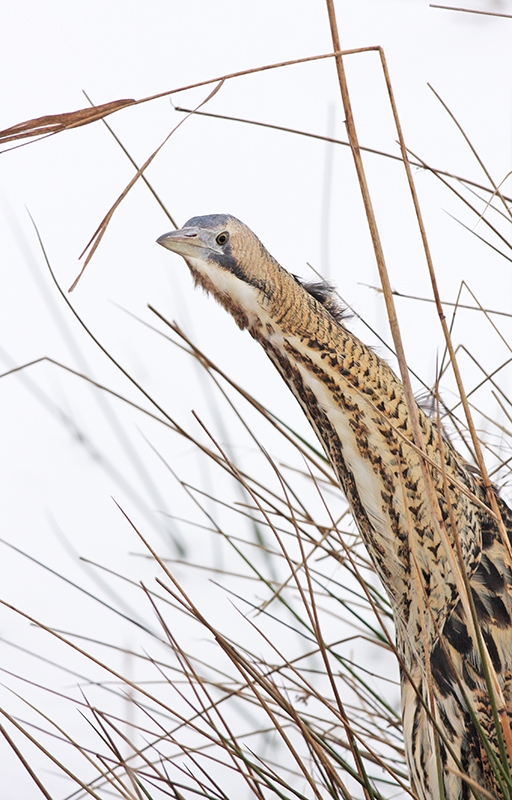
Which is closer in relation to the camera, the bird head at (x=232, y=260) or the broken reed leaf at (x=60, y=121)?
the broken reed leaf at (x=60, y=121)

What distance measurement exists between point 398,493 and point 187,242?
36cm

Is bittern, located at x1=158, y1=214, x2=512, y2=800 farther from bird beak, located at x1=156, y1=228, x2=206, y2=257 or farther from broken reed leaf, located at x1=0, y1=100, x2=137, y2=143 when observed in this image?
broken reed leaf, located at x1=0, y1=100, x2=137, y2=143

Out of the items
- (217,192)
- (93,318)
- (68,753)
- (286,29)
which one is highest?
(286,29)

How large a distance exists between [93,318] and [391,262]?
0.81 meters

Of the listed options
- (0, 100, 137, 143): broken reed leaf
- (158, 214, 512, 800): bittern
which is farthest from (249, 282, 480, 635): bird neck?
(0, 100, 137, 143): broken reed leaf

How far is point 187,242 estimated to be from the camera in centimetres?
84

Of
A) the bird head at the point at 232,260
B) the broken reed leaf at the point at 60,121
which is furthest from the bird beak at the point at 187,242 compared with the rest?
the broken reed leaf at the point at 60,121

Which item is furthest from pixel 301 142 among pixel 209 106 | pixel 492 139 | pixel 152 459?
pixel 152 459

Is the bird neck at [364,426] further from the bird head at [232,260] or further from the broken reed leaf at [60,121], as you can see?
the broken reed leaf at [60,121]

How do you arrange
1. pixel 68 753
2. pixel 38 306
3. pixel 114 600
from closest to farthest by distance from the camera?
pixel 68 753 < pixel 114 600 < pixel 38 306

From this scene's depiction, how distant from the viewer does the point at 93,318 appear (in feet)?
6.99

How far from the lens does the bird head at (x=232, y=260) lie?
0.83 meters

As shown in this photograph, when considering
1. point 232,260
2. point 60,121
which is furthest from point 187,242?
point 60,121

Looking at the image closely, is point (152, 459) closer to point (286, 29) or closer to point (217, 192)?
point (217, 192)
